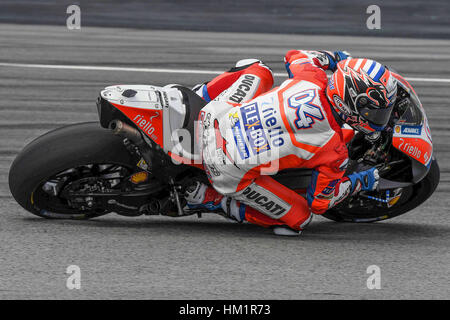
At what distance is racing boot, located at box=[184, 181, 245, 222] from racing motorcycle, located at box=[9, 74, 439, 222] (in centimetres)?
4

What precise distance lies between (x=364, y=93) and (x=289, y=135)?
0.49 metres

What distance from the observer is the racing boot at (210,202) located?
5668 mm

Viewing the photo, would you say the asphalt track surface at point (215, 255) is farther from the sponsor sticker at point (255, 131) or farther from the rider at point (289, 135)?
the sponsor sticker at point (255, 131)

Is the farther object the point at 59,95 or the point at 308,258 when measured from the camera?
the point at 59,95

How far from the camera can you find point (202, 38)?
12445mm

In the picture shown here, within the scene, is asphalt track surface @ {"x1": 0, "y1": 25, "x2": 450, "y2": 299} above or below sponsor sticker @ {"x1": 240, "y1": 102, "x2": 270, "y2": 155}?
below

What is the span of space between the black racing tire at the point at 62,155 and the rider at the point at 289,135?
0.52 meters

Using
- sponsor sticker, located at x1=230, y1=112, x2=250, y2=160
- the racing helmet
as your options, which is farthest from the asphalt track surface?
the racing helmet

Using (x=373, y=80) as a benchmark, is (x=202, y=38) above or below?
below

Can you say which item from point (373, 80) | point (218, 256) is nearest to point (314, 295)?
point (218, 256)

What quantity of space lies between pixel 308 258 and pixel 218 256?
0.51m

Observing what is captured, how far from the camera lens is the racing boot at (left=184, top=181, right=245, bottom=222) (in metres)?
5.67

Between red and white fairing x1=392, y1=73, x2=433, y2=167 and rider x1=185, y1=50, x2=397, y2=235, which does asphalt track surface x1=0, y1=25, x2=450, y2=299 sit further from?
red and white fairing x1=392, y1=73, x2=433, y2=167

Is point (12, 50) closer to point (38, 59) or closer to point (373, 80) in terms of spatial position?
point (38, 59)
